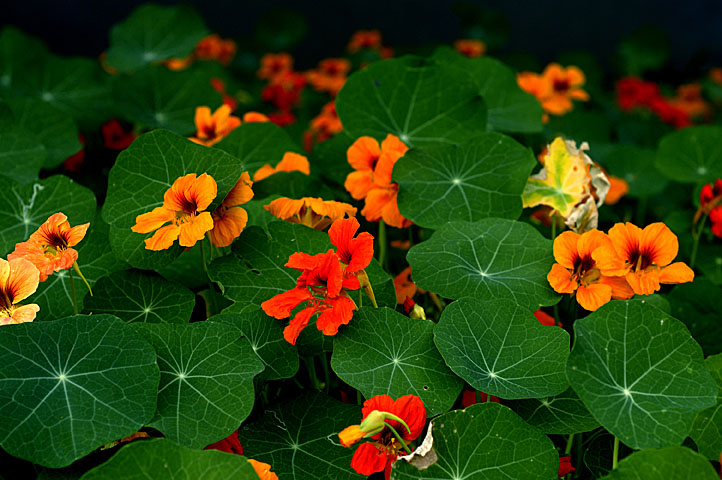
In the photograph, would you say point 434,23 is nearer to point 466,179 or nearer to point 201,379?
point 466,179

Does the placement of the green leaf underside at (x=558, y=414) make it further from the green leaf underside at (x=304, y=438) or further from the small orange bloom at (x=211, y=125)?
the small orange bloom at (x=211, y=125)

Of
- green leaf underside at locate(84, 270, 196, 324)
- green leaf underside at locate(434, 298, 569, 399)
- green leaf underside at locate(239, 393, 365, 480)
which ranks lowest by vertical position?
green leaf underside at locate(239, 393, 365, 480)

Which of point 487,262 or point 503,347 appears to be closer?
point 503,347

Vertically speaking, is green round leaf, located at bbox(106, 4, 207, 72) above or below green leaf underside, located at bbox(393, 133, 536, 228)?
below

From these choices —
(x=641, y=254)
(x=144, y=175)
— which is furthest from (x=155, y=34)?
(x=641, y=254)

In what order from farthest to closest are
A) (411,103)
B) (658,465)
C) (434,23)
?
(434,23) → (411,103) → (658,465)

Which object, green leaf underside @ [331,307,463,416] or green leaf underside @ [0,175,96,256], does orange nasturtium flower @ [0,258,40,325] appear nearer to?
green leaf underside @ [0,175,96,256]

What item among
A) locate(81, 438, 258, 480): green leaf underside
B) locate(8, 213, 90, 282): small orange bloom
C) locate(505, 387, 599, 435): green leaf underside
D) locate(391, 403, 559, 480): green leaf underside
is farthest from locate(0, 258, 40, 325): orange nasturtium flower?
locate(505, 387, 599, 435): green leaf underside

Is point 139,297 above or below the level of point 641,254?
below
